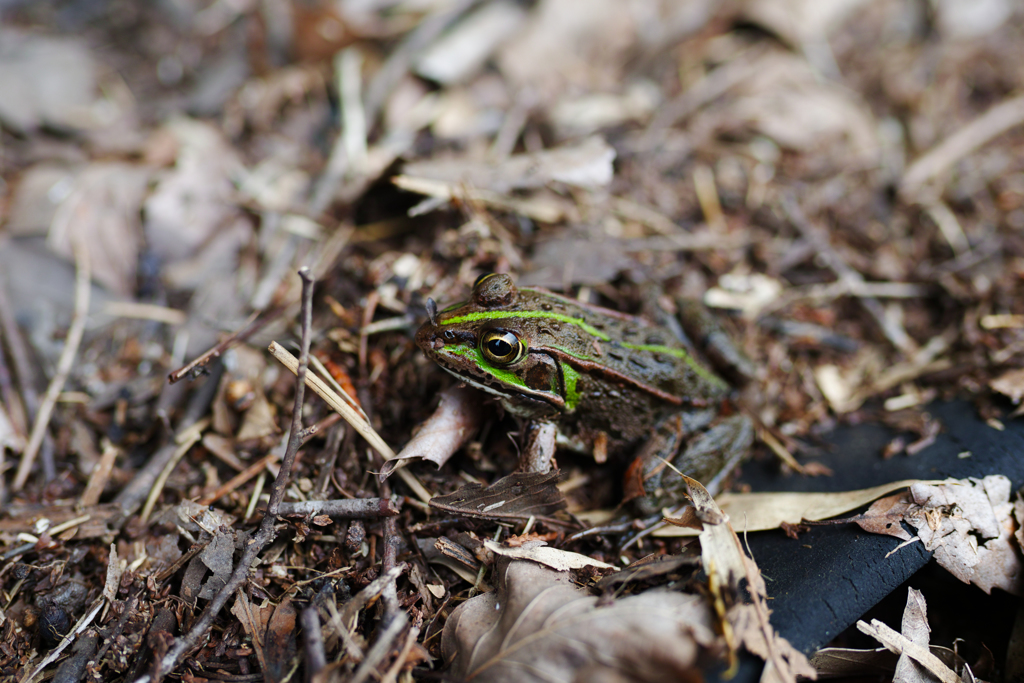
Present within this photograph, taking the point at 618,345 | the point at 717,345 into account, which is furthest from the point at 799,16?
the point at 618,345

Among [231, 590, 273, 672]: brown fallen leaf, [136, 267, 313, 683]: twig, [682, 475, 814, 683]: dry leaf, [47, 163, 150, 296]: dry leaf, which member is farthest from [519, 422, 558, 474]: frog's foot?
[47, 163, 150, 296]: dry leaf

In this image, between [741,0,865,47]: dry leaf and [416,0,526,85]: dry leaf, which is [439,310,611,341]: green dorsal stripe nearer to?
[416,0,526,85]: dry leaf

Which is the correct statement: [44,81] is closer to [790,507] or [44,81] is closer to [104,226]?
[104,226]

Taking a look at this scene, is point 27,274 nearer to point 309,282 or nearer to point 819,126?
point 309,282

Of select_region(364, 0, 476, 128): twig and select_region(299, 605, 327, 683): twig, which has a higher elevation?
select_region(364, 0, 476, 128): twig

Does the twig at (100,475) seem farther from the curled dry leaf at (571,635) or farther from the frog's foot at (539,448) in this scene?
the frog's foot at (539,448)
